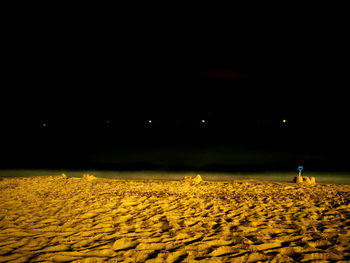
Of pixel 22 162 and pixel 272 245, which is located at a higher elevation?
pixel 22 162

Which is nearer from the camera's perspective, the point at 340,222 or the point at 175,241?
the point at 175,241

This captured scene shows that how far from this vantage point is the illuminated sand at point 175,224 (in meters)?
4.02

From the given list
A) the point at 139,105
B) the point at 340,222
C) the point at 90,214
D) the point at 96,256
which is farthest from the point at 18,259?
the point at 139,105

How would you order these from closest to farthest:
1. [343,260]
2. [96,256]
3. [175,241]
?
[343,260] < [96,256] < [175,241]

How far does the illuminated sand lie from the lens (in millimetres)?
4020

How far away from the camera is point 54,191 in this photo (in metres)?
7.89

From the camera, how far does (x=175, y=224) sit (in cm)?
521

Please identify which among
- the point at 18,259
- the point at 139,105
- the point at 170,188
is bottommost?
the point at 18,259

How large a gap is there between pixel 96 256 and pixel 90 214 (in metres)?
2.03

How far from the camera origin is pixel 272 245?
422 cm

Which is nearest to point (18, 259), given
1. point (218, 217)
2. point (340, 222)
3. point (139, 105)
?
point (218, 217)

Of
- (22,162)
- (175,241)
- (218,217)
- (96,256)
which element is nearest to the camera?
(96,256)

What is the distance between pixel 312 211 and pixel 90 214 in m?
→ 5.08

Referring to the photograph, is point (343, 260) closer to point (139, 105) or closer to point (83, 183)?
point (83, 183)
